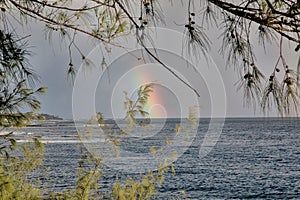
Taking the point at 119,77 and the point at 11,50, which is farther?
the point at 11,50

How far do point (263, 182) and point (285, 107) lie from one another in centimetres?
2100

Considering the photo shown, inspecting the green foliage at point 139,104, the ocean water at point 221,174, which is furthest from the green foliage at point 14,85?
the ocean water at point 221,174

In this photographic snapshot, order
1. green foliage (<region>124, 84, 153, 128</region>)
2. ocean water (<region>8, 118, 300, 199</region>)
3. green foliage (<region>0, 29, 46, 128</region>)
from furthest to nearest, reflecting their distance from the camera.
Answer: ocean water (<region>8, 118, 300, 199</region>)
green foliage (<region>124, 84, 153, 128</region>)
green foliage (<region>0, 29, 46, 128</region>)

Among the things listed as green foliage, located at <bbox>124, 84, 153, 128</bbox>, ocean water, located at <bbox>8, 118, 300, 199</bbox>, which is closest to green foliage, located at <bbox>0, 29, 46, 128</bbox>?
green foliage, located at <bbox>124, 84, 153, 128</bbox>

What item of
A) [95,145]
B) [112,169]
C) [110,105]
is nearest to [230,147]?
[112,169]

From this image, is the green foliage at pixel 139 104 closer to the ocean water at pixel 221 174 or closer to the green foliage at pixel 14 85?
the green foliage at pixel 14 85

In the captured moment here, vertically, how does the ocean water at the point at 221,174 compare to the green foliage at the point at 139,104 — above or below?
below

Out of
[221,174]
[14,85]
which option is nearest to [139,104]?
[14,85]

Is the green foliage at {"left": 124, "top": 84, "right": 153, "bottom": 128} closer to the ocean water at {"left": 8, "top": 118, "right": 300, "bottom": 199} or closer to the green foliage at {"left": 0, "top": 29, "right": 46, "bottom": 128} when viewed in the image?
the green foliage at {"left": 0, "top": 29, "right": 46, "bottom": 128}

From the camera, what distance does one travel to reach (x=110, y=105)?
1.92 meters

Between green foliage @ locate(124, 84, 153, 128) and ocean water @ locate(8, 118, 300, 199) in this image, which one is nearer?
green foliage @ locate(124, 84, 153, 128)

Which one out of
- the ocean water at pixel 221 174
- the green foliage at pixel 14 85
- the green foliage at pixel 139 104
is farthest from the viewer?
the ocean water at pixel 221 174

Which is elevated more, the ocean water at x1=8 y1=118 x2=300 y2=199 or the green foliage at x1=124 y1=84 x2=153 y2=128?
the green foliage at x1=124 y1=84 x2=153 y2=128

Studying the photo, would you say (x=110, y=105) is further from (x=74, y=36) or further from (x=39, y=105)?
(x=39, y=105)
